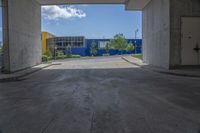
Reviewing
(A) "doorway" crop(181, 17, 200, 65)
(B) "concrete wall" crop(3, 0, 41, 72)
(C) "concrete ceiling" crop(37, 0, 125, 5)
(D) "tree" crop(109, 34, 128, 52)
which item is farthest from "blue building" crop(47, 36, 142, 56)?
(A) "doorway" crop(181, 17, 200, 65)

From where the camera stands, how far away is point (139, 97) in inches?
347

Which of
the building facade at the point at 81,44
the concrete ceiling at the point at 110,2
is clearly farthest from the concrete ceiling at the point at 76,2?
the building facade at the point at 81,44

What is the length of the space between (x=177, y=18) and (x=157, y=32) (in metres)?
3.82

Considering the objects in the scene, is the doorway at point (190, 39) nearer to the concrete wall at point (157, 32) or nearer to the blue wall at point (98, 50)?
the concrete wall at point (157, 32)

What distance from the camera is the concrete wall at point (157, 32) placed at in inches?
758

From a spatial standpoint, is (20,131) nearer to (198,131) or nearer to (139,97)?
(198,131)

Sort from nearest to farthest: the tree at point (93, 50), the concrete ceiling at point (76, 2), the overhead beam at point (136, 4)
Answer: the overhead beam at point (136, 4) → the concrete ceiling at point (76, 2) → the tree at point (93, 50)

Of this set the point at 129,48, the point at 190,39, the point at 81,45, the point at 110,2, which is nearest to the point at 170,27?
the point at 190,39

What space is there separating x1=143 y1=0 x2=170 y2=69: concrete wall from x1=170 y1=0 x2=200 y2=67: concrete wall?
0.33 metres

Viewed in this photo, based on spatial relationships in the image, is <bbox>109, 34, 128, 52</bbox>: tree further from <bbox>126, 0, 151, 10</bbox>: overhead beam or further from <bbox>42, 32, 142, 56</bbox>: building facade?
<bbox>126, 0, 151, 10</bbox>: overhead beam

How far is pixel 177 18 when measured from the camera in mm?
18484

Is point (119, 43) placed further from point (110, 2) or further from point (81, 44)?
point (110, 2)

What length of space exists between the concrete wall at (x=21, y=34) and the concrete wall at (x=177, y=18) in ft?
33.9

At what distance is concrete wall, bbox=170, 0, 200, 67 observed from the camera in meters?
18.4
